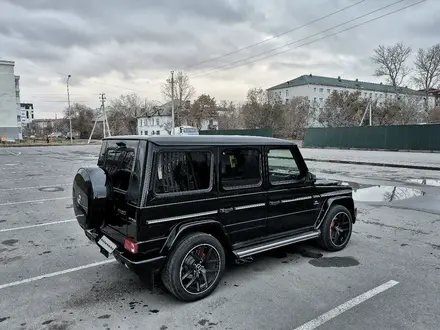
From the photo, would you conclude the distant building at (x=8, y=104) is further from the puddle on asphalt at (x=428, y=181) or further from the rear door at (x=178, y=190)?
the rear door at (x=178, y=190)

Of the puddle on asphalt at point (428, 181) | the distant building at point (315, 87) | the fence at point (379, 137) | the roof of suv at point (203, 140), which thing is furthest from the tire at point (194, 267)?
the distant building at point (315, 87)

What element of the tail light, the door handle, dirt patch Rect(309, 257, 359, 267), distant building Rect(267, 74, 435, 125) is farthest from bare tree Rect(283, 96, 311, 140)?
the tail light

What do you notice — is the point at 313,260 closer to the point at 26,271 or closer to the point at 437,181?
the point at 26,271

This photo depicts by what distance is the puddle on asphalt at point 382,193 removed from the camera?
875 cm

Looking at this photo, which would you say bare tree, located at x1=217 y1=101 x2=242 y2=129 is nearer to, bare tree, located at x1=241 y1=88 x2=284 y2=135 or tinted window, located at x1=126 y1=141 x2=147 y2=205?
bare tree, located at x1=241 y1=88 x2=284 y2=135

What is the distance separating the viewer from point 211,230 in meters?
3.62

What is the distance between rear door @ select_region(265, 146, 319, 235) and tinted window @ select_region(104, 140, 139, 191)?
66.4 inches

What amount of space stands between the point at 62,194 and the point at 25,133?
7535 cm

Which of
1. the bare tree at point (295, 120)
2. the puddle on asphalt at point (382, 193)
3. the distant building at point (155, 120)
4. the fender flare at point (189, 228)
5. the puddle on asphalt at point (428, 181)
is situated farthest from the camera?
the distant building at point (155, 120)

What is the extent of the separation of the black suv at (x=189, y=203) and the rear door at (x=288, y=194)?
1cm

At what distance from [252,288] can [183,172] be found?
5.13ft

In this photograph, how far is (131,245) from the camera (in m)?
3.14

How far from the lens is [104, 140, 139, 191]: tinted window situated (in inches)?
134

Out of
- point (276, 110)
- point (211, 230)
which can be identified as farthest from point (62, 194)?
point (276, 110)
